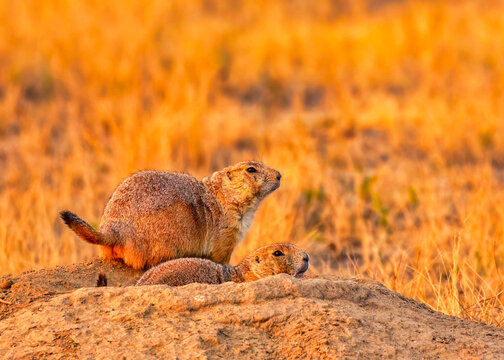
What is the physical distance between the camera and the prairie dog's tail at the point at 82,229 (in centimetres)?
502

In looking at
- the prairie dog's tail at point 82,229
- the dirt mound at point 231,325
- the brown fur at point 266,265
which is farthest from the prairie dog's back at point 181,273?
the dirt mound at point 231,325

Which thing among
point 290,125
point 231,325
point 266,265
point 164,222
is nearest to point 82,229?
point 164,222

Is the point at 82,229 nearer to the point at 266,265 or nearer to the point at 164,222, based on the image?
the point at 164,222

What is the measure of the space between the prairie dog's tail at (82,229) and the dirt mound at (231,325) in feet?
1.68

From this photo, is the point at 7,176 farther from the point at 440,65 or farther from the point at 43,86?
the point at 440,65

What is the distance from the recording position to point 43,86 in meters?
14.1

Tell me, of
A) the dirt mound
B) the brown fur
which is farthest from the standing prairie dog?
the dirt mound

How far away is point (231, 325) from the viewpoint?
13.5 feet

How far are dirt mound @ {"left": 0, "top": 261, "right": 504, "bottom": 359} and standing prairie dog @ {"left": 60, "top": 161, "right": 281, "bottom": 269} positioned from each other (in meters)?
0.89

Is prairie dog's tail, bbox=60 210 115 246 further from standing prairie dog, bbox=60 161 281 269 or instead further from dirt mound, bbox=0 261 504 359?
dirt mound, bbox=0 261 504 359

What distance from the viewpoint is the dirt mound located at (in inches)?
154

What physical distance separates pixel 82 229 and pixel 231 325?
4.71 ft

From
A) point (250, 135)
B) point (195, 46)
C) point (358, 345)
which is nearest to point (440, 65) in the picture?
point (195, 46)

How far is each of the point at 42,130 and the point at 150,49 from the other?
428 cm
